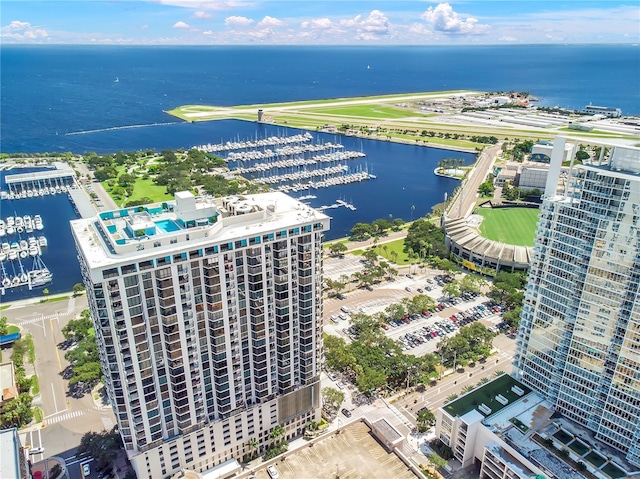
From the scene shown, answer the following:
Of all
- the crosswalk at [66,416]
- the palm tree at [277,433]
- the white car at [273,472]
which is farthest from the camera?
the crosswalk at [66,416]

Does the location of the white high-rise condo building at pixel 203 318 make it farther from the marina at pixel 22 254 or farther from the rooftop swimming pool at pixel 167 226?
the marina at pixel 22 254

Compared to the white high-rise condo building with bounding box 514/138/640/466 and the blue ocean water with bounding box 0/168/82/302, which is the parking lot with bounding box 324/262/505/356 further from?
the blue ocean water with bounding box 0/168/82/302

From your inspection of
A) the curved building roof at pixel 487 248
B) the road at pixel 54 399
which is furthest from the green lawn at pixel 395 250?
the road at pixel 54 399

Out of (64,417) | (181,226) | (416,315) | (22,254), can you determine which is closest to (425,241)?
(416,315)

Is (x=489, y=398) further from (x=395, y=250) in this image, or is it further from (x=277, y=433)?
(x=395, y=250)

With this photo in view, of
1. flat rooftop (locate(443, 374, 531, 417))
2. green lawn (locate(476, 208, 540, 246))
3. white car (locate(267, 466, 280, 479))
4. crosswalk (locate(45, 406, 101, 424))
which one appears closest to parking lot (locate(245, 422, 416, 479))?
white car (locate(267, 466, 280, 479))

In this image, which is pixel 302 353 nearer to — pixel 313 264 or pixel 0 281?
pixel 313 264

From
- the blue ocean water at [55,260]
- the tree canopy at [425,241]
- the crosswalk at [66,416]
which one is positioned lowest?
the crosswalk at [66,416]
